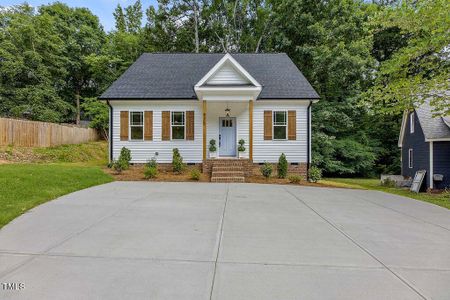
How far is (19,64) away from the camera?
965 inches

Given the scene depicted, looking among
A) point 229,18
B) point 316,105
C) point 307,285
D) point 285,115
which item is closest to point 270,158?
point 285,115

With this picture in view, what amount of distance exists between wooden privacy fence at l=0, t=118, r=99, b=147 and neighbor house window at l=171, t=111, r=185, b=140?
9.68 metres

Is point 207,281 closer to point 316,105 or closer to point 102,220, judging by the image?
point 102,220

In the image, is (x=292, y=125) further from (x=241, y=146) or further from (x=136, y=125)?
(x=136, y=125)

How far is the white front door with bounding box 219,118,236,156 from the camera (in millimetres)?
15781

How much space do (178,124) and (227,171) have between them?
430cm

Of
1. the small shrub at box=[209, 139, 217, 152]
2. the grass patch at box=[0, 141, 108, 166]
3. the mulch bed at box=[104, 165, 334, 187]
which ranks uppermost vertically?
the small shrub at box=[209, 139, 217, 152]

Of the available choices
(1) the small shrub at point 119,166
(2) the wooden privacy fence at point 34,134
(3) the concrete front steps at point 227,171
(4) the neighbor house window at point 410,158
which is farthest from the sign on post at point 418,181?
(2) the wooden privacy fence at point 34,134

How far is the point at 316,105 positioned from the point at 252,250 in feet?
61.2

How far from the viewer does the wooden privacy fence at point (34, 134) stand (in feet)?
53.6

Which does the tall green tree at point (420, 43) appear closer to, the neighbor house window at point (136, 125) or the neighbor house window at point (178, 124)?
the neighbor house window at point (178, 124)

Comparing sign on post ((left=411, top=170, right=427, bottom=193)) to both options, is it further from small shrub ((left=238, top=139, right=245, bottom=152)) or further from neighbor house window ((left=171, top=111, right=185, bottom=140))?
neighbor house window ((left=171, top=111, right=185, bottom=140))

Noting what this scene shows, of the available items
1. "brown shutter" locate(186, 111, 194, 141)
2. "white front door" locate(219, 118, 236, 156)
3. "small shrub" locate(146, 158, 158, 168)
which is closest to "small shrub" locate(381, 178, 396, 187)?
"white front door" locate(219, 118, 236, 156)

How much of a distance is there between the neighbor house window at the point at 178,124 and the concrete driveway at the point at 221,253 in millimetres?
8679
